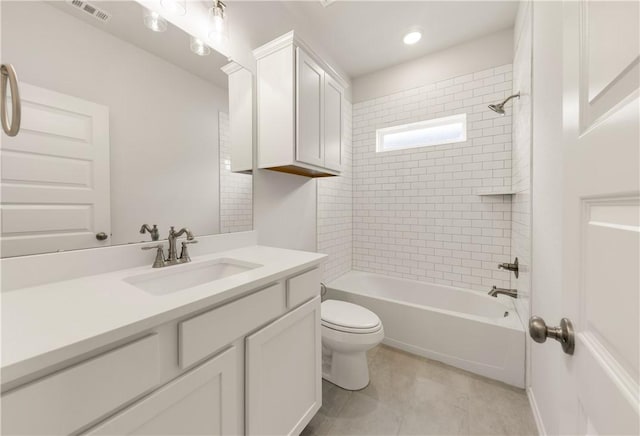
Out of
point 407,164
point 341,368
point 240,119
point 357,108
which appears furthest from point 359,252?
point 240,119

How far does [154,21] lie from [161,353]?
1415mm

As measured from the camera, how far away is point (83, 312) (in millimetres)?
625

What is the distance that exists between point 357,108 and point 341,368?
265cm

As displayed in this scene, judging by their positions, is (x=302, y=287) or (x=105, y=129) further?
(x=302, y=287)

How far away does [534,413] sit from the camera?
55.9 inches

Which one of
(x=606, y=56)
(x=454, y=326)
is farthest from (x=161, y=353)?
(x=454, y=326)

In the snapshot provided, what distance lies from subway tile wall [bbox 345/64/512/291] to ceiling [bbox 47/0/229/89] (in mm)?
1863

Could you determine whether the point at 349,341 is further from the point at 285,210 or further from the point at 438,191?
the point at 438,191

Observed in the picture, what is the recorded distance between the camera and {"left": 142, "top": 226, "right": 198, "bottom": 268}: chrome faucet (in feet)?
3.58

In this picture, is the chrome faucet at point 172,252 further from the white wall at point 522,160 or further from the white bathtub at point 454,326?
the white wall at point 522,160

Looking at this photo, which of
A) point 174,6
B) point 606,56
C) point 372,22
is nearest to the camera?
point 606,56

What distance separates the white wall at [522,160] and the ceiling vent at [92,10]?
2.23 m

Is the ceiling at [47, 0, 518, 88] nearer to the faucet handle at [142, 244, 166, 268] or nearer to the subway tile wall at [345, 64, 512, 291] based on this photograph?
the subway tile wall at [345, 64, 512, 291]

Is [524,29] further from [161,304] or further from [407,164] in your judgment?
[161,304]
